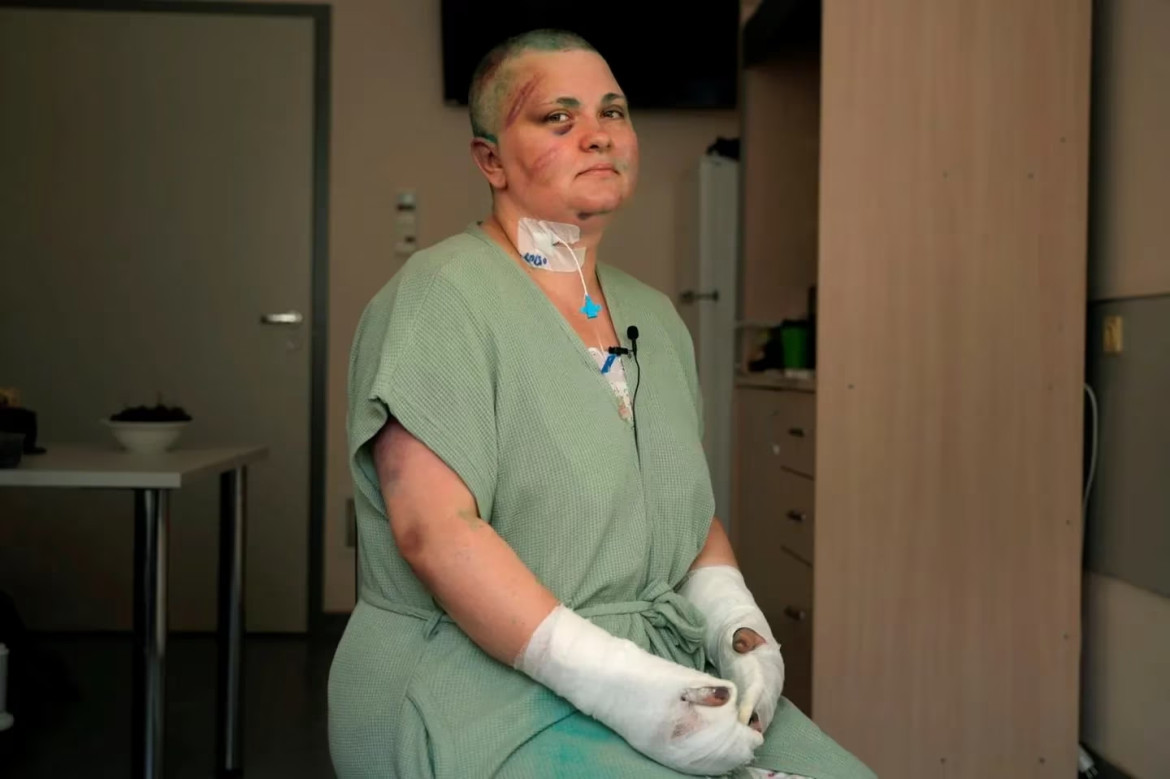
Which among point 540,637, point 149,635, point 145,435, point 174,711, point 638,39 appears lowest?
point 174,711

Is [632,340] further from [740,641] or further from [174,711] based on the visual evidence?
[174,711]

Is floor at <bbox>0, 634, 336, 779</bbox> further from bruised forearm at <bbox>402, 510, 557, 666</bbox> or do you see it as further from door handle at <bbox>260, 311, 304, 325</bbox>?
bruised forearm at <bbox>402, 510, 557, 666</bbox>

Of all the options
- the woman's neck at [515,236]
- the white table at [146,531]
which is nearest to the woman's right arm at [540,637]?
the woman's neck at [515,236]

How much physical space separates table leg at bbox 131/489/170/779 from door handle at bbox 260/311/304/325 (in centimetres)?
193

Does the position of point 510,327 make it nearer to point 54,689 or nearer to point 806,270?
point 806,270

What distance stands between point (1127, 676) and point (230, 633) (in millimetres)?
1860

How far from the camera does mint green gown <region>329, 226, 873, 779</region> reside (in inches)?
42.3

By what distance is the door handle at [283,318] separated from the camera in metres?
3.94

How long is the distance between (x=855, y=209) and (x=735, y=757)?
4.94ft

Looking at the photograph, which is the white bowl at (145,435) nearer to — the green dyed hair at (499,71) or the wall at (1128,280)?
the green dyed hair at (499,71)

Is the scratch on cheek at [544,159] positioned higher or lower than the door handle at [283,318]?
higher

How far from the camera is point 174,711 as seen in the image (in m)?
3.05

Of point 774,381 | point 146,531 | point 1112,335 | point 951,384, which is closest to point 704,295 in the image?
point 774,381

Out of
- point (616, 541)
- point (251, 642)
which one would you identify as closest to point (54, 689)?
point (251, 642)
